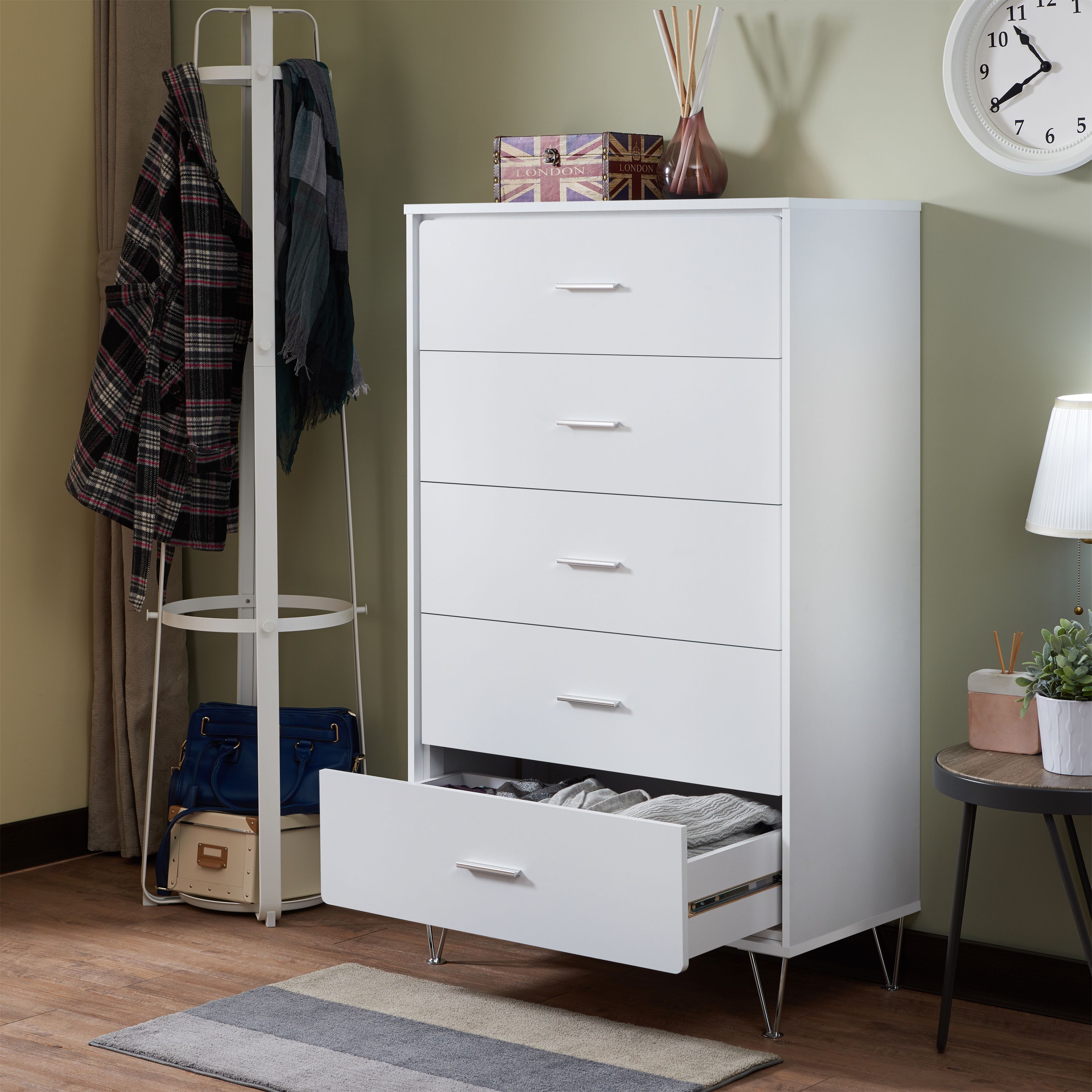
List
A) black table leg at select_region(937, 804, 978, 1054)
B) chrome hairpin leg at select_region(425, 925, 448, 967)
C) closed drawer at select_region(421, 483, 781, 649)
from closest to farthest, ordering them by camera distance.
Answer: black table leg at select_region(937, 804, 978, 1054) < closed drawer at select_region(421, 483, 781, 649) < chrome hairpin leg at select_region(425, 925, 448, 967)

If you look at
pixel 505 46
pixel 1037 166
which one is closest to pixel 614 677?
pixel 1037 166

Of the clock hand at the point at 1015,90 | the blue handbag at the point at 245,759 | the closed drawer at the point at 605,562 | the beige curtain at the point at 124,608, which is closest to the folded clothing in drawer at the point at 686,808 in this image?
the closed drawer at the point at 605,562

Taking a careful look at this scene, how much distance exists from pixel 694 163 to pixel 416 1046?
150 centimetres

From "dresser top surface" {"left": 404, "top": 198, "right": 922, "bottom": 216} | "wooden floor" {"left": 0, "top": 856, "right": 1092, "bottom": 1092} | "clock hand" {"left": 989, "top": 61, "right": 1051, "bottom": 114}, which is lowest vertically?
"wooden floor" {"left": 0, "top": 856, "right": 1092, "bottom": 1092}

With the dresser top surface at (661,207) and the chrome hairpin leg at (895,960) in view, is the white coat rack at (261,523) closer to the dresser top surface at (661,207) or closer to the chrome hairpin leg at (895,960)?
the dresser top surface at (661,207)

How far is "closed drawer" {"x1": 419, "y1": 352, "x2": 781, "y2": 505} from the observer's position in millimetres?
2268

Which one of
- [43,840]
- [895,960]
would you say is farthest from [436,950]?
[43,840]

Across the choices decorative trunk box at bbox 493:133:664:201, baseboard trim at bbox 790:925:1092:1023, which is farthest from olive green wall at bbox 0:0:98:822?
baseboard trim at bbox 790:925:1092:1023

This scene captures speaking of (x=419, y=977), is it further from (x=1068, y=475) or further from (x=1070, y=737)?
(x=1068, y=475)

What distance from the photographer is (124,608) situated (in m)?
3.28

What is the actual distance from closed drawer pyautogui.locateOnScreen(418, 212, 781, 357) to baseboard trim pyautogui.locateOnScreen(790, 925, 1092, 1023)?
1082mm

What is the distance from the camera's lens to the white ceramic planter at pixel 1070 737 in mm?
2135

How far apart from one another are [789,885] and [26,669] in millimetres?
1815

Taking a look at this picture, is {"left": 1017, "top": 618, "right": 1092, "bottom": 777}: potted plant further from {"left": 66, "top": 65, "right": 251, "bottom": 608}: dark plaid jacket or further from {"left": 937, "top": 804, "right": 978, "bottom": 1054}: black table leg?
{"left": 66, "top": 65, "right": 251, "bottom": 608}: dark plaid jacket
